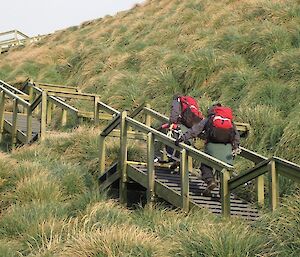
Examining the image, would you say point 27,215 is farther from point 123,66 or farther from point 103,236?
point 123,66

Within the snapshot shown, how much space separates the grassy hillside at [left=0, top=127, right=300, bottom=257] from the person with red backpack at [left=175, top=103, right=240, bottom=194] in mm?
795

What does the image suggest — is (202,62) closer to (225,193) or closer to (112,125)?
(112,125)

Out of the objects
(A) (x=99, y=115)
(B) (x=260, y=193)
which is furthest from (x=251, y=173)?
(A) (x=99, y=115)

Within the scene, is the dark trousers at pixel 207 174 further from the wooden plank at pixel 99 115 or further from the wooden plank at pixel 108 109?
the wooden plank at pixel 99 115

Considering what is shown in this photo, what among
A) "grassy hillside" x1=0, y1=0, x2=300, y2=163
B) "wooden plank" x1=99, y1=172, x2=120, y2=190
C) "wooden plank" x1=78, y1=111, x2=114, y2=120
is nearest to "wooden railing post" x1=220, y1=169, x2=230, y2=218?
"grassy hillside" x1=0, y1=0, x2=300, y2=163

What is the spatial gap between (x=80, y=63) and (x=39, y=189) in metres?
15.5

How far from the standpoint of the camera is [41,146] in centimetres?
1173

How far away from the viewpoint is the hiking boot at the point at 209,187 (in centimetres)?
796

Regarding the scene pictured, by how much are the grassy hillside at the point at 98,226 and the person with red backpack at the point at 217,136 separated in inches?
31.3

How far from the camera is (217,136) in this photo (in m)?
7.98

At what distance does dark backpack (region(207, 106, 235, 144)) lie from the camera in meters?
7.94

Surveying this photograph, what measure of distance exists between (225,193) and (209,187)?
1.04 meters

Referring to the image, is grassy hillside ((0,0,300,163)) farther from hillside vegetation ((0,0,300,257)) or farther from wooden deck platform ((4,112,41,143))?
wooden deck platform ((4,112,41,143))

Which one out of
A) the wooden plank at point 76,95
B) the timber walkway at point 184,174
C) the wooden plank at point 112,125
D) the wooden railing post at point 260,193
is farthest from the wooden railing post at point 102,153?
the wooden plank at point 76,95
